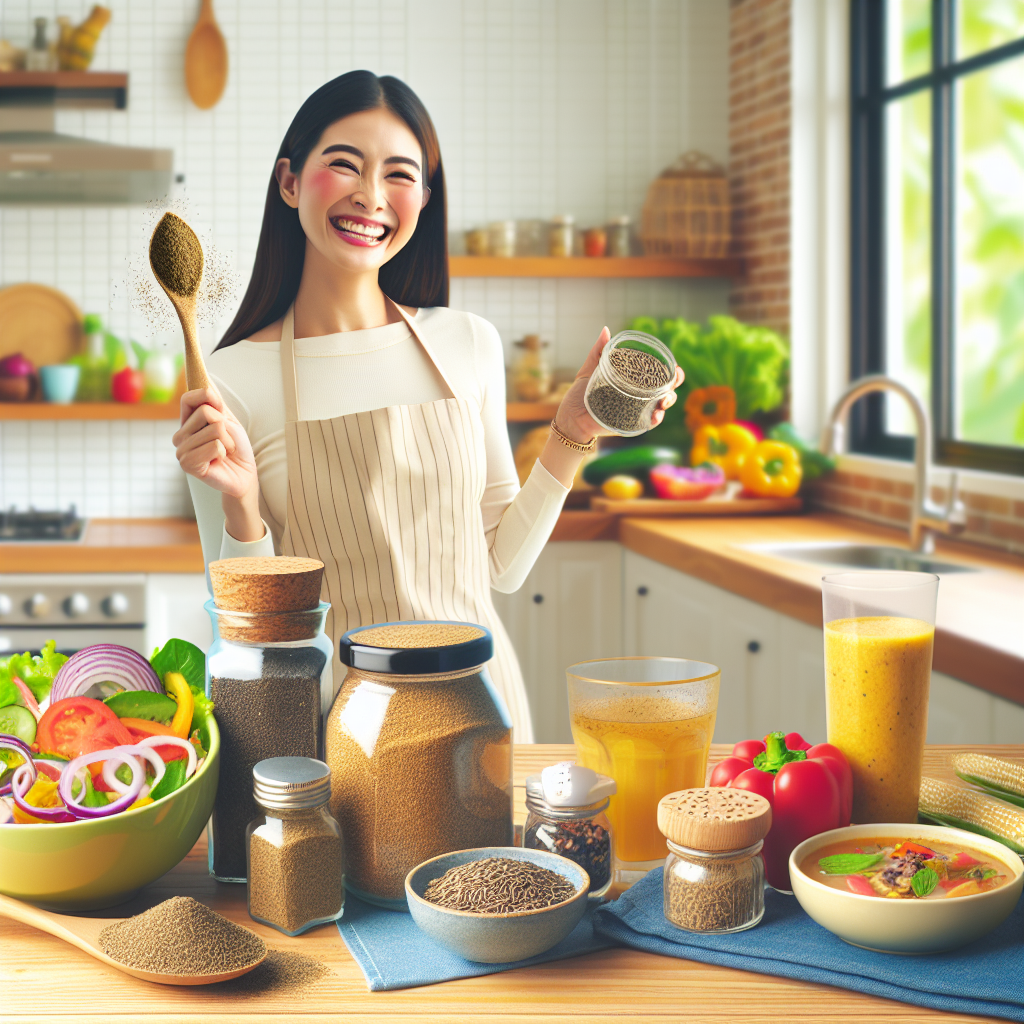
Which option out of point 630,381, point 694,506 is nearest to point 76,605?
point 694,506

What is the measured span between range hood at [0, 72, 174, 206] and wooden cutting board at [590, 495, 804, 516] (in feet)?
5.33

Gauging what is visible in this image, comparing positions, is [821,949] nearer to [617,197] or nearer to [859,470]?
[859,470]

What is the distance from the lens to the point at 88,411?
3668mm

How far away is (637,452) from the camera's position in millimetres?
3531

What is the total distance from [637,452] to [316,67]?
1646 millimetres

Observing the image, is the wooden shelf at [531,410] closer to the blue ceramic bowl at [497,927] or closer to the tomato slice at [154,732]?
the tomato slice at [154,732]

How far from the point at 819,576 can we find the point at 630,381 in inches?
52.2

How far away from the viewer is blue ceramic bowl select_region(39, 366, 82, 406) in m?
3.68

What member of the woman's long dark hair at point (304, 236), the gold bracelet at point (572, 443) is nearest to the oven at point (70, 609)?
the woman's long dark hair at point (304, 236)

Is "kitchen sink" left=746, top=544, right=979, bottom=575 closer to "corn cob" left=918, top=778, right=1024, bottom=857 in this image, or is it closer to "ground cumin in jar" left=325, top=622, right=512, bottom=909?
"corn cob" left=918, top=778, right=1024, bottom=857

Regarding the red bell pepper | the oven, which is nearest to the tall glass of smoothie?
the red bell pepper

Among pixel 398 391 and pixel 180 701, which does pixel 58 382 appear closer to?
pixel 398 391

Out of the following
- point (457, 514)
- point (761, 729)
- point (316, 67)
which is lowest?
point (761, 729)

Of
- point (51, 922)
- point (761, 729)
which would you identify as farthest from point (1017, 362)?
point (51, 922)
